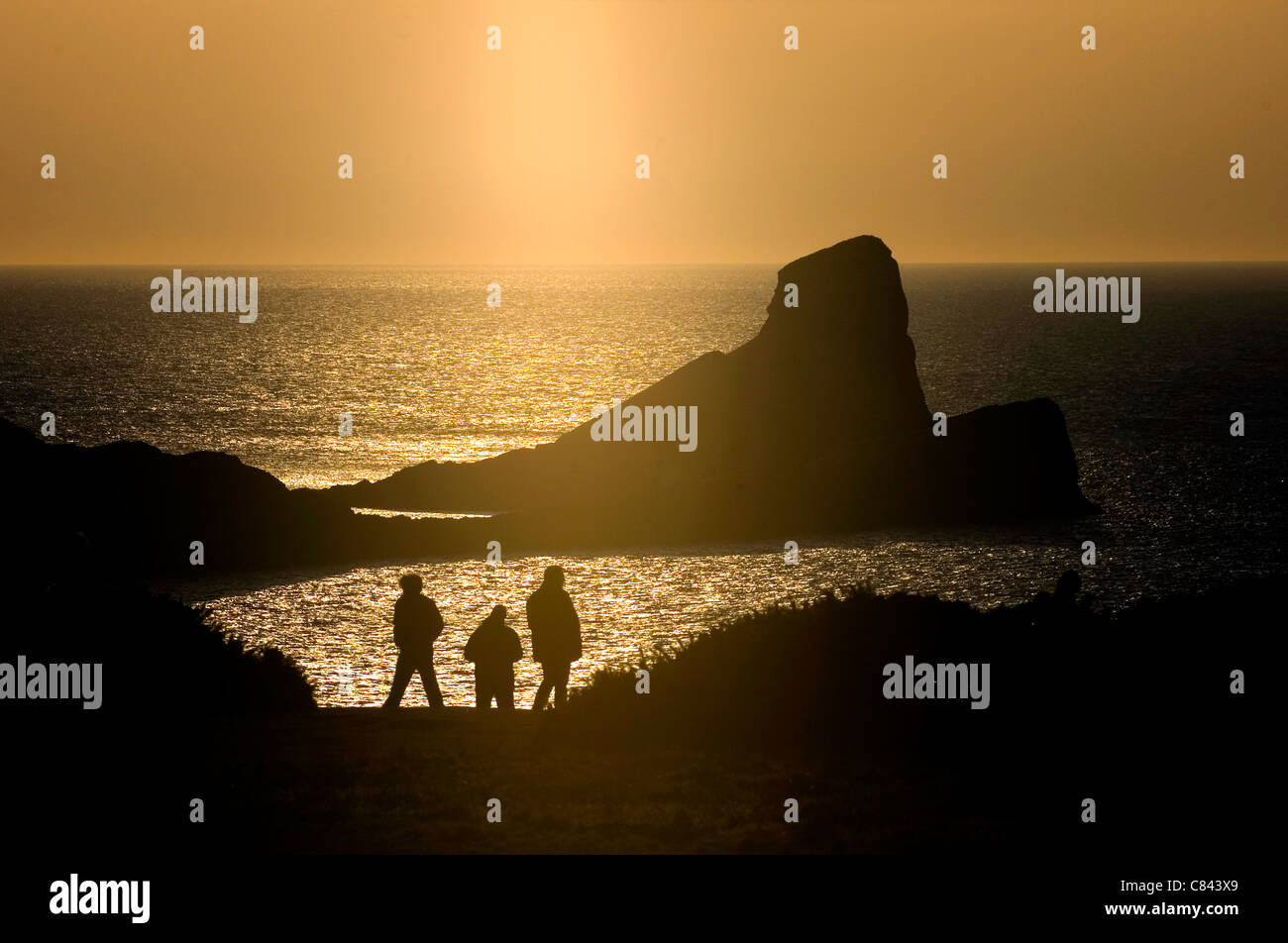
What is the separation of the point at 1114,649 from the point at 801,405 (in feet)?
188

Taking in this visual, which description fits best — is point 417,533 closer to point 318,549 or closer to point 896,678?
point 318,549

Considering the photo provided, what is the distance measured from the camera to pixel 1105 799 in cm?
1221

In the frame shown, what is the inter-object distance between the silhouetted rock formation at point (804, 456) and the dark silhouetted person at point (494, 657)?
44.6 metres

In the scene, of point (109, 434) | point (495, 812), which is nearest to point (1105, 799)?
point (495, 812)

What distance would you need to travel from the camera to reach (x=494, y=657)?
56.4 feet

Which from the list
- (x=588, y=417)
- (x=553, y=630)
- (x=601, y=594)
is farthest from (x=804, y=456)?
(x=553, y=630)

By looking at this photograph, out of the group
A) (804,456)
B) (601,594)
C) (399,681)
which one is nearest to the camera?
(399,681)

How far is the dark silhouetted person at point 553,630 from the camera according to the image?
16453 mm

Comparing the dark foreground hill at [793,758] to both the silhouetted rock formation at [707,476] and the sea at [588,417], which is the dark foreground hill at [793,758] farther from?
the silhouetted rock formation at [707,476]

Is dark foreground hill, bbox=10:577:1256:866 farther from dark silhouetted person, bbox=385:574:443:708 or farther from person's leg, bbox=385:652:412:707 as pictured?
dark silhouetted person, bbox=385:574:443:708

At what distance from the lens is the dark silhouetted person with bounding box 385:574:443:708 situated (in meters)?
17.2

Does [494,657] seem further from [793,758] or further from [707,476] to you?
[707,476]

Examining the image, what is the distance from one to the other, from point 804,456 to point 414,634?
55.8m

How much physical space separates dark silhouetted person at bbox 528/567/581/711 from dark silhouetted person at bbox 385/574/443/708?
1.51m
